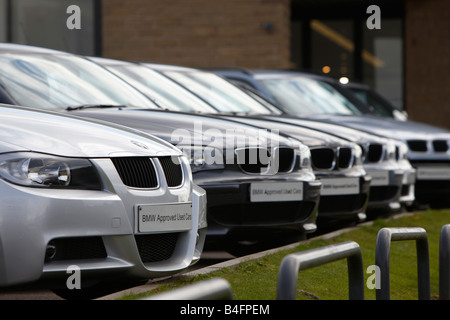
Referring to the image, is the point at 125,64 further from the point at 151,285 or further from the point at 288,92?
Answer: the point at 151,285

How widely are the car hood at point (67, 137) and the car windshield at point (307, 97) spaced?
6329 millimetres

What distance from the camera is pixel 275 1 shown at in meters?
19.0

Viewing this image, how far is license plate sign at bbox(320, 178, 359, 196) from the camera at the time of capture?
819cm

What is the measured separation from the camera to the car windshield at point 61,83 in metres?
6.27

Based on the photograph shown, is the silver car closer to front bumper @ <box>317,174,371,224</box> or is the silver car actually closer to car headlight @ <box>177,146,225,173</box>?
car headlight @ <box>177,146,225,173</box>

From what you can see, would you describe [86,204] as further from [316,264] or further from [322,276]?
[322,276]

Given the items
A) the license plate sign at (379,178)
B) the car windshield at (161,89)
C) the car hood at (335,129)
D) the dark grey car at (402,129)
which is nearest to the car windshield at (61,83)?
the car windshield at (161,89)

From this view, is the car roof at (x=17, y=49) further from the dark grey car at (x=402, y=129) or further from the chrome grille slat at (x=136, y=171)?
the dark grey car at (x=402, y=129)

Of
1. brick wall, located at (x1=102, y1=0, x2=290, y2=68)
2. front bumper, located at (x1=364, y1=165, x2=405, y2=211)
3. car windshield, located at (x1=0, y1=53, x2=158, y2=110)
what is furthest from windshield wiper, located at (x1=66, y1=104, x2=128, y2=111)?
brick wall, located at (x1=102, y1=0, x2=290, y2=68)

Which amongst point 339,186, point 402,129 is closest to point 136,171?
point 339,186

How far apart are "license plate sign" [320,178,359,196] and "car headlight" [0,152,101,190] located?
371 centimetres

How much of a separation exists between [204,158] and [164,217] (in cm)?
171
